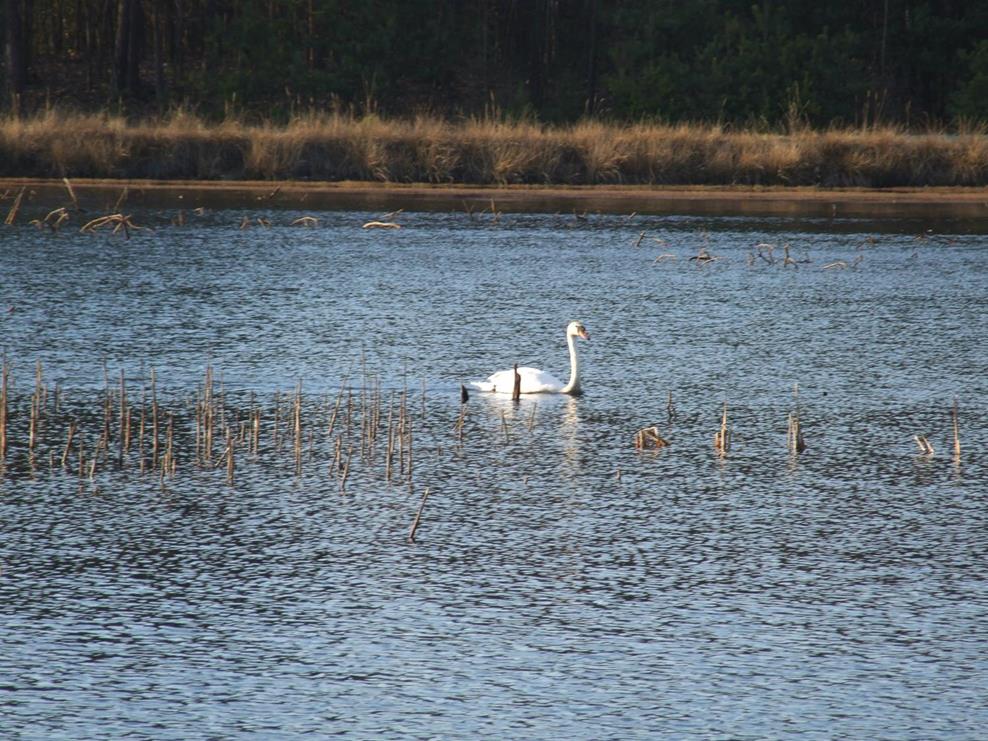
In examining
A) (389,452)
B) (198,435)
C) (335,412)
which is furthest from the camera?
(335,412)

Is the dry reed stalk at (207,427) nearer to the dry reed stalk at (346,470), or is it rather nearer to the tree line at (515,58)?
the dry reed stalk at (346,470)

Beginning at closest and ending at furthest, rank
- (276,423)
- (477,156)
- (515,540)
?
(515,540) → (276,423) → (477,156)

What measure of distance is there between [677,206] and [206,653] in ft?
82.8

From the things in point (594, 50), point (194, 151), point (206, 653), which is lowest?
point (206, 653)

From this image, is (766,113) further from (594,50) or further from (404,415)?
(404,415)

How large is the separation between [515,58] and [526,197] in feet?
78.4

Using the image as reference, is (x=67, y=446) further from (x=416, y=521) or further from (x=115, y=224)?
(x=115, y=224)

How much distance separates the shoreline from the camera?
30.0 meters

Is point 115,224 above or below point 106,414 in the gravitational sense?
above

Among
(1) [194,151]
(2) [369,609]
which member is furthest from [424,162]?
(2) [369,609]

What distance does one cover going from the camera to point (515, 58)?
55.4m

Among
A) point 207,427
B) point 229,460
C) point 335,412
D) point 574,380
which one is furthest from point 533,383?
point 229,460

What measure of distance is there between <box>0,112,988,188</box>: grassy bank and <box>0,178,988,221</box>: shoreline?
0.40 metres

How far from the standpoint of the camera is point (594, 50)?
52.1 metres
